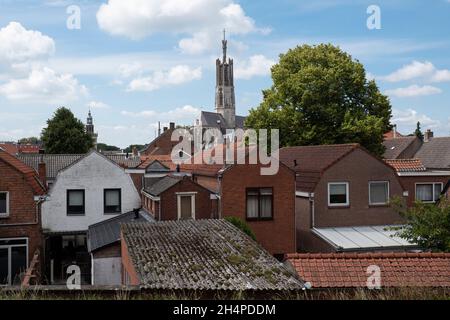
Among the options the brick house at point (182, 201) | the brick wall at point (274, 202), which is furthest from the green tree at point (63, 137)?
the brick wall at point (274, 202)

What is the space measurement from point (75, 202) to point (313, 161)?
14.5m

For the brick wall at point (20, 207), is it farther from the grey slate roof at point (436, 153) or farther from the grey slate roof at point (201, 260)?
the grey slate roof at point (436, 153)

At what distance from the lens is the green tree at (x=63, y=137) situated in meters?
64.0

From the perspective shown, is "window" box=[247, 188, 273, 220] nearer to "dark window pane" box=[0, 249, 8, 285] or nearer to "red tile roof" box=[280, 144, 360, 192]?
"red tile roof" box=[280, 144, 360, 192]

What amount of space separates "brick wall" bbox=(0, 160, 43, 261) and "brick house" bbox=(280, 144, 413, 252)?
46.6ft

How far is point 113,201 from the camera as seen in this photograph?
30.7 metres

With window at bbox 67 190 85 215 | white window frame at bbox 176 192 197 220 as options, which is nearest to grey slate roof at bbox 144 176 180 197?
white window frame at bbox 176 192 197 220

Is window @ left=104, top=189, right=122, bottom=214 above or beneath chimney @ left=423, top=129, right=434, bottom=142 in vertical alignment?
beneath

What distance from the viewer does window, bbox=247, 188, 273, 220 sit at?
85.4 feet

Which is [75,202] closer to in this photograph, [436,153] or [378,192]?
[378,192]

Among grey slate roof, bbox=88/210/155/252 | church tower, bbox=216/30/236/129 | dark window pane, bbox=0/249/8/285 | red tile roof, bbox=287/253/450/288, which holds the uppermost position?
church tower, bbox=216/30/236/129

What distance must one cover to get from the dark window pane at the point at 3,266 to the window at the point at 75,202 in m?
7.96
